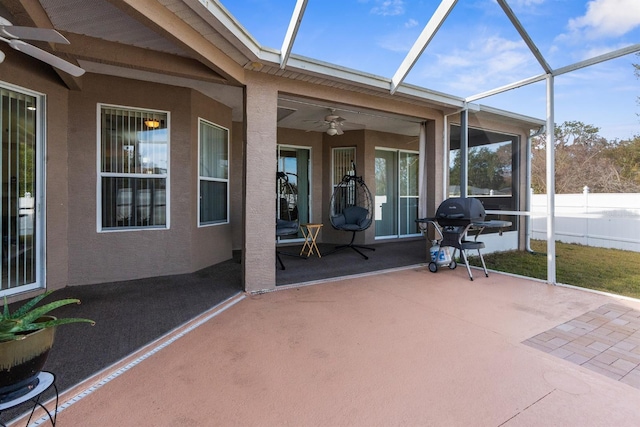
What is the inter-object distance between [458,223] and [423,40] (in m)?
2.38

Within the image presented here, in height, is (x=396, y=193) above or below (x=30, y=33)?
below

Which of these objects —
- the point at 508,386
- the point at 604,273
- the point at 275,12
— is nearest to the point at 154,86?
the point at 275,12

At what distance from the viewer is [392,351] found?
2291 mm

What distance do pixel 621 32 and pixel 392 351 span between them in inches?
153

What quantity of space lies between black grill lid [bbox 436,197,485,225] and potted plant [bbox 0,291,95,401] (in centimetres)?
428

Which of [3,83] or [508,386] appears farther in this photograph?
[3,83]

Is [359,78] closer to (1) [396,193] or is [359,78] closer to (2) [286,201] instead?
(2) [286,201]

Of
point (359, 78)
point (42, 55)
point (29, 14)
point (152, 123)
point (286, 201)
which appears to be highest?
point (359, 78)

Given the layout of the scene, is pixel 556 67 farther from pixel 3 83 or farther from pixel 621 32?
pixel 3 83

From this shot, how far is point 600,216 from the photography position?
177 inches

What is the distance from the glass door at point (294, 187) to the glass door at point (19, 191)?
3876mm

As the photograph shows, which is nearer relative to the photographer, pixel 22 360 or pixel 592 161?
pixel 22 360

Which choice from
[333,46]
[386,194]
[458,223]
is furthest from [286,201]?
[333,46]

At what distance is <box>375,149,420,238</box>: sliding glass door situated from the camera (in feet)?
23.9
